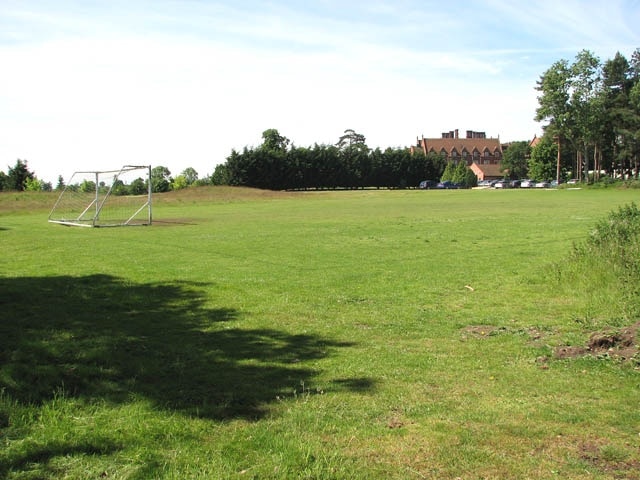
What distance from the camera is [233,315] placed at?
9312mm

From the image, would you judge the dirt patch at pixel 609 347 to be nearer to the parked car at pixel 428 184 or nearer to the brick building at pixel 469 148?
the parked car at pixel 428 184

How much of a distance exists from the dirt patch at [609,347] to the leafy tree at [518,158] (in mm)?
149776

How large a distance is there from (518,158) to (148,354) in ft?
506

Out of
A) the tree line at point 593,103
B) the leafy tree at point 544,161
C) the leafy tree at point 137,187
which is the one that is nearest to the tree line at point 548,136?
the tree line at point 593,103

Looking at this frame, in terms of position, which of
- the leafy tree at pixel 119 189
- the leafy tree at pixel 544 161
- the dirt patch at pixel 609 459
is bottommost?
the dirt patch at pixel 609 459

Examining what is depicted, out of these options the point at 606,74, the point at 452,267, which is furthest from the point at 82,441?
the point at 606,74

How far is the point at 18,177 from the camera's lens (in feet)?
Result: 239

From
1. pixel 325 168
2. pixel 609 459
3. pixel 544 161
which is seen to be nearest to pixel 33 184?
pixel 325 168

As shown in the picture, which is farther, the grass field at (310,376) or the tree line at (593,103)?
the tree line at (593,103)

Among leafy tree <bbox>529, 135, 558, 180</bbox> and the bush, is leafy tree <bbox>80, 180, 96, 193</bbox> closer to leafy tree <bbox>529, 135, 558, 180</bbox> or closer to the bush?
the bush

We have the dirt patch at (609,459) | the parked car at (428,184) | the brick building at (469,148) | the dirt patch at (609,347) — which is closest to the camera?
the dirt patch at (609,459)

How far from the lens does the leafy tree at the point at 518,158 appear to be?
148m

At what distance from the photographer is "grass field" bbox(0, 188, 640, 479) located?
4.23 meters

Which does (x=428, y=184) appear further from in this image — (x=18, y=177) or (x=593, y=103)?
(x=18, y=177)
